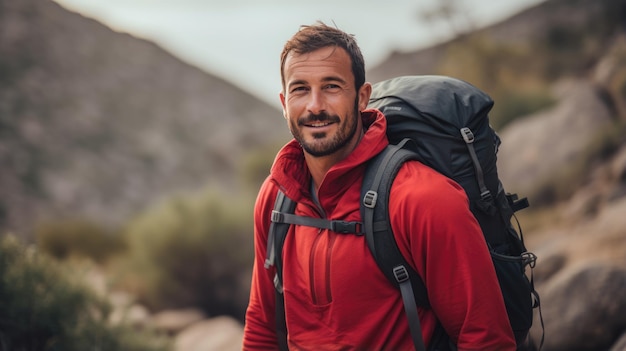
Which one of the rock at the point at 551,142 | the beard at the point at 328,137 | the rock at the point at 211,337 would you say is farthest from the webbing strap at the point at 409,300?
the rock at the point at 551,142

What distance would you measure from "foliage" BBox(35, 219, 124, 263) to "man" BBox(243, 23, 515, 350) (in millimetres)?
12968

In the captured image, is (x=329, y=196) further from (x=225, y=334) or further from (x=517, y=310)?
(x=225, y=334)

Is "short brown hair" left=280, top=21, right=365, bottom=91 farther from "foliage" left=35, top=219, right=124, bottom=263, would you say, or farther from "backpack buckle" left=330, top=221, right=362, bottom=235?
"foliage" left=35, top=219, right=124, bottom=263

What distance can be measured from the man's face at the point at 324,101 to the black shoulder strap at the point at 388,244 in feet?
0.82

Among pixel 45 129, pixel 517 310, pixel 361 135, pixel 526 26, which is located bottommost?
pixel 517 310

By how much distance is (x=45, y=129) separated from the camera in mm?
26422

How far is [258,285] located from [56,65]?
110 feet

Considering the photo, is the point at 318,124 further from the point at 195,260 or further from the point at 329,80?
the point at 195,260

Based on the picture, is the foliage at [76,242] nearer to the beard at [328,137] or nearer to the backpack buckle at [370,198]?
the beard at [328,137]

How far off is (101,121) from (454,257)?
1237 inches

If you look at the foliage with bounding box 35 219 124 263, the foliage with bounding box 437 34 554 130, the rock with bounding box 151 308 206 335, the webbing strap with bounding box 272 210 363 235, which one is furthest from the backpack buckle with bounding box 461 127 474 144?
the foliage with bounding box 437 34 554 130

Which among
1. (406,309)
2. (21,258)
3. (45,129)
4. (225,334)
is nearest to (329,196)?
(406,309)

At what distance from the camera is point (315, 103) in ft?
7.17

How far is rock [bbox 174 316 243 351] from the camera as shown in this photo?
649cm
